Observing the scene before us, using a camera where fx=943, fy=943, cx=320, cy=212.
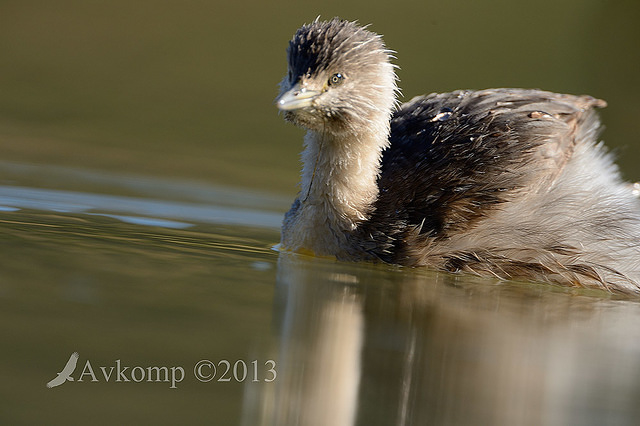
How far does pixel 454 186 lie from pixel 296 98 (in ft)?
3.70

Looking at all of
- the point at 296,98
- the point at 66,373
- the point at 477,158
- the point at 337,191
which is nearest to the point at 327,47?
the point at 296,98

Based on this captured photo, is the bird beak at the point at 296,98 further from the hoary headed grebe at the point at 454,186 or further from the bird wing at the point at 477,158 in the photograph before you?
the bird wing at the point at 477,158

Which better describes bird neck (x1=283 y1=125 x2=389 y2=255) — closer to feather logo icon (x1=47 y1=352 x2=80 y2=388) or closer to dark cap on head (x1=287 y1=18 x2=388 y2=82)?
dark cap on head (x1=287 y1=18 x2=388 y2=82)

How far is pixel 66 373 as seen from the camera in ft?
10.2

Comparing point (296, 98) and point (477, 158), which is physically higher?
point (296, 98)

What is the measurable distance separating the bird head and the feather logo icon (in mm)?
2754

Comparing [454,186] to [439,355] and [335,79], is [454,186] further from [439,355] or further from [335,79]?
[439,355]

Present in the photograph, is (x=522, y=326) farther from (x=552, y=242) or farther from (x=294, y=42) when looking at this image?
(x=294, y=42)

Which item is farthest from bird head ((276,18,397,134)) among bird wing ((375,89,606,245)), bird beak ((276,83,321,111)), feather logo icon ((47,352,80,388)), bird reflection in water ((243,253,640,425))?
feather logo icon ((47,352,80,388))

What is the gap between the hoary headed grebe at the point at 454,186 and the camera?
232 inches

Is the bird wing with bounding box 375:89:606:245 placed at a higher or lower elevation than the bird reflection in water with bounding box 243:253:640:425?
higher

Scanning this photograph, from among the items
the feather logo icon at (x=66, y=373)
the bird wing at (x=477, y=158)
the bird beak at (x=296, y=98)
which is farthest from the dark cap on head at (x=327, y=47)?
the feather logo icon at (x=66, y=373)

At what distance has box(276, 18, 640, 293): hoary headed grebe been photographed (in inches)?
232

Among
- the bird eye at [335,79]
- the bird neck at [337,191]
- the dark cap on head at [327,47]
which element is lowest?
the bird neck at [337,191]
